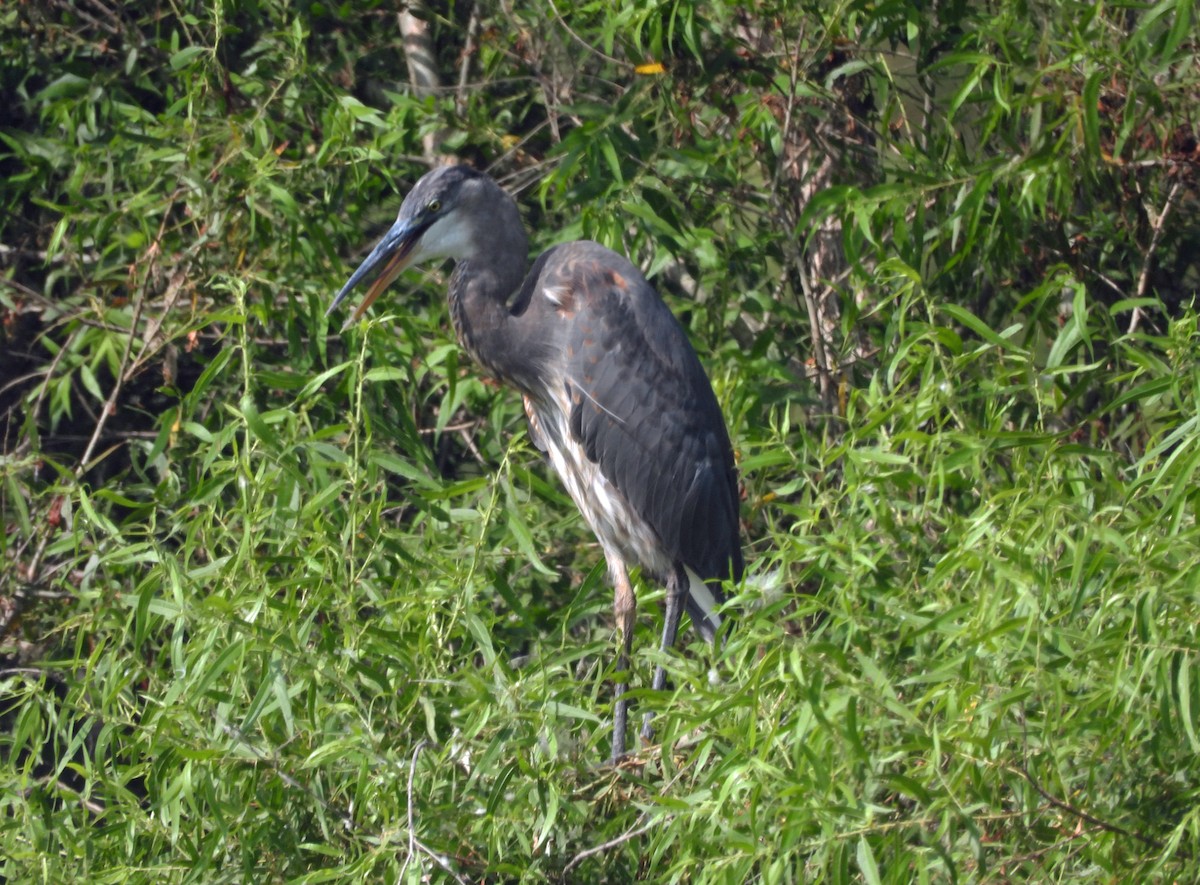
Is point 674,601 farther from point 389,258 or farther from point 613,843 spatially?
point 613,843

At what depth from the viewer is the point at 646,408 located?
3.65m

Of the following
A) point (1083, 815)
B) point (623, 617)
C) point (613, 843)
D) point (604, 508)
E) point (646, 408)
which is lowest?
point (623, 617)

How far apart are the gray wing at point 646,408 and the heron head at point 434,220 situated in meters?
0.25

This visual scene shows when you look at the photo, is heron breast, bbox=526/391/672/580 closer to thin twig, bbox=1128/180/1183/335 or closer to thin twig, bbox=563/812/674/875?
thin twig, bbox=1128/180/1183/335

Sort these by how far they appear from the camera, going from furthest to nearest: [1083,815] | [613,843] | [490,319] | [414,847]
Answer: [490,319] → [613,843] → [414,847] → [1083,815]

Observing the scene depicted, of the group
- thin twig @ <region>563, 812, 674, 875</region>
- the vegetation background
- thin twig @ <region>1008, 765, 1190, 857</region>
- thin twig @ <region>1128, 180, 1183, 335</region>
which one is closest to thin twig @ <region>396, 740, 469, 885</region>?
the vegetation background

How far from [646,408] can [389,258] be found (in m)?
0.67

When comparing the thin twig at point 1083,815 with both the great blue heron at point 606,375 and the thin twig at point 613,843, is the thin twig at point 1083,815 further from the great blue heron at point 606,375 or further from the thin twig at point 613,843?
the great blue heron at point 606,375

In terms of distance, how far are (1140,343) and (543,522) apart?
1.51 metres

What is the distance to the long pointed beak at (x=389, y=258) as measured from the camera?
141 inches

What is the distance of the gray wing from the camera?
364cm

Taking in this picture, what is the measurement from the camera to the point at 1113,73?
10.7 feet

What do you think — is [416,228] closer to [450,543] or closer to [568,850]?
[450,543]

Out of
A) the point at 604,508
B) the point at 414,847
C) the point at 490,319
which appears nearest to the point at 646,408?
the point at 604,508
